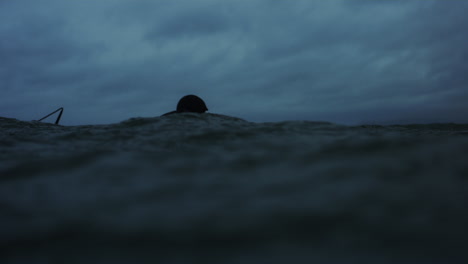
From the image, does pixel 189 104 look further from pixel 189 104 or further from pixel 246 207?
pixel 246 207

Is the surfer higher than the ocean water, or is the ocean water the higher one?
the surfer

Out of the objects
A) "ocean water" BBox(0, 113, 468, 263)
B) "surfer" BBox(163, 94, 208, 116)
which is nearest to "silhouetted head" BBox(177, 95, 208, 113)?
"surfer" BBox(163, 94, 208, 116)

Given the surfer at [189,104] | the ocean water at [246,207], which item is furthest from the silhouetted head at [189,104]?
the ocean water at [246,207]

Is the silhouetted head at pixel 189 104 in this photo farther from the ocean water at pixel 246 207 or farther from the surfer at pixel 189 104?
the ocean water at pixel 246 207

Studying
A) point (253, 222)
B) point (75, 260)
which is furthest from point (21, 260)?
point (253, 222)

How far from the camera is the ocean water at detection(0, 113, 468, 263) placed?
150 centimetres

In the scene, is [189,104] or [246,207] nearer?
[246,207]

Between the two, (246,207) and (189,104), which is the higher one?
(189,104)

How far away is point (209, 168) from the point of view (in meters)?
2.83

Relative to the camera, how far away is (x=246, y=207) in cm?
192

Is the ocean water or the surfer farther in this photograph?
the surfer

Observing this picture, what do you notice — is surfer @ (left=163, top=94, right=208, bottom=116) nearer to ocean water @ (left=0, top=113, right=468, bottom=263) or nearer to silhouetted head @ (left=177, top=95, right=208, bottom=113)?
silhouetted head @ (left=177, top=95, right=208, bottom=113)

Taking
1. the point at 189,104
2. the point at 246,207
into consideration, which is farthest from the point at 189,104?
the point at 246,207

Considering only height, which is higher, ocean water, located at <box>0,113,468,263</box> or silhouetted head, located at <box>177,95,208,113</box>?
silhouetted head, located at <box>177,95,208,113</box>
